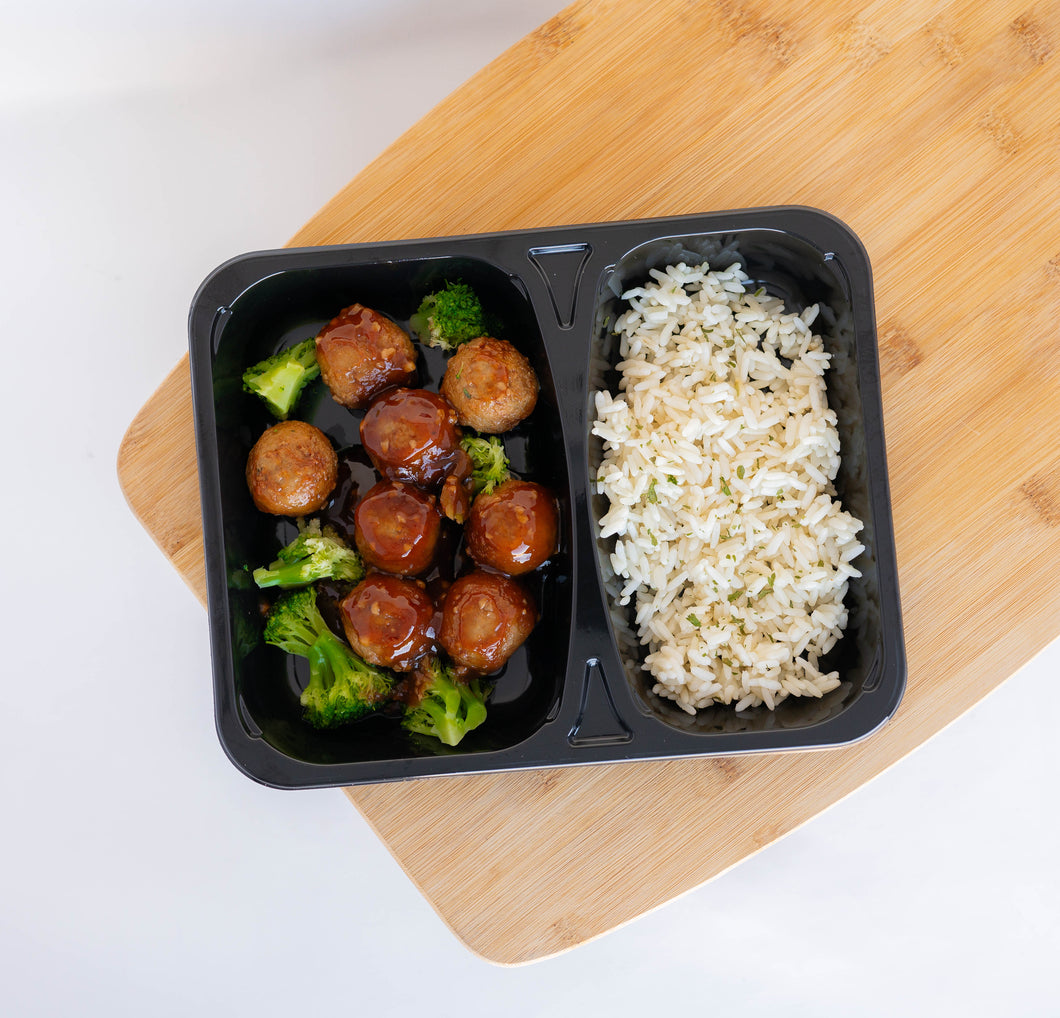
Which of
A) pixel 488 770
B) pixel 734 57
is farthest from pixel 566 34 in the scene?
pixel 488 770

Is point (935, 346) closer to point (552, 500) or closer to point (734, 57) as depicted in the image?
point (734, 57)

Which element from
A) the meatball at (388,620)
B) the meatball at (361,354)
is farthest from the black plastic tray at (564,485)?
the meatball at (388,620)

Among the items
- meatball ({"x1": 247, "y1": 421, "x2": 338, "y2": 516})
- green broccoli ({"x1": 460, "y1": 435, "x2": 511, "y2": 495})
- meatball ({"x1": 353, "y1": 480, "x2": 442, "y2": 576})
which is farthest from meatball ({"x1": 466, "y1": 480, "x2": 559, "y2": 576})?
meatball ({"x1": 247, "y1": 421, "x2": 338, "y2": 516})

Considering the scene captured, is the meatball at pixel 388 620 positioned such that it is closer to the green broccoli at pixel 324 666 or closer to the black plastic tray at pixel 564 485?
the green broccoli at pixel 324 666

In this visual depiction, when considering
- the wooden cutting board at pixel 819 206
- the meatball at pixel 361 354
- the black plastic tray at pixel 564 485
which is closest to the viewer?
the black plastic tray at pixel 564 485

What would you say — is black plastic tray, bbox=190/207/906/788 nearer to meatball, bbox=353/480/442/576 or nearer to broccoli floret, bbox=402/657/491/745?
broccoli floret, bbox=402/657/491/745

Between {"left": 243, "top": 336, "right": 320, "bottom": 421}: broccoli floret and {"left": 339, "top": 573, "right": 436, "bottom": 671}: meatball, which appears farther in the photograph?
{"left": 243, "top": 336, "right": 320, "bottom": 421}: broccoli floret
